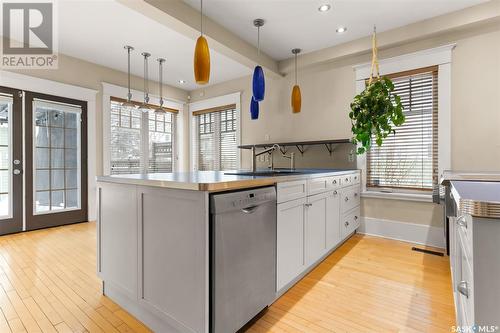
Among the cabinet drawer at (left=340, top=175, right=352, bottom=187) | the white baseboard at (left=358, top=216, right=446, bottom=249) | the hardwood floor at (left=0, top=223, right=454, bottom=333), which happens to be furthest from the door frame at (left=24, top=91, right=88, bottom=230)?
the white baseboard at (left=358, top=216, right=446, bottom=249)

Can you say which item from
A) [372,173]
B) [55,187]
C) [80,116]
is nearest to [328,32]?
[372,173]

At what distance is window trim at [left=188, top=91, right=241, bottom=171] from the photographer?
4.96 metres

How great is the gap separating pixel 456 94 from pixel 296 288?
286cm

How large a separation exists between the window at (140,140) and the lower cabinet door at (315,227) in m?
3.27

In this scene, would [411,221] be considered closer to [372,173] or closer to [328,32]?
[372,173]

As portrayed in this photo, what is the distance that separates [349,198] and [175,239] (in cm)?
241

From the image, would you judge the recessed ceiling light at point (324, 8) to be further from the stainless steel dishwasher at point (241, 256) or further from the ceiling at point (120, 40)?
the stainless steel dishwasher at point (241, 256)

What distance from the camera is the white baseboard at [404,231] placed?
9.96ft

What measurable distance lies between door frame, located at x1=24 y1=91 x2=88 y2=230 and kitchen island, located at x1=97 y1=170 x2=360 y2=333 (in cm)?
274

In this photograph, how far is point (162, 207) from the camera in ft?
4.62

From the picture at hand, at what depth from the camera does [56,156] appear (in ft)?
13.0

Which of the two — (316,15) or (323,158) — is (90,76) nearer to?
(316,15)

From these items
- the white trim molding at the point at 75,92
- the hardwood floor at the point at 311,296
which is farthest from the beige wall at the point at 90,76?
the hardwood floor at the point at 311,296

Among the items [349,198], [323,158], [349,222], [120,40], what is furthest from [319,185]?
[120,40]
